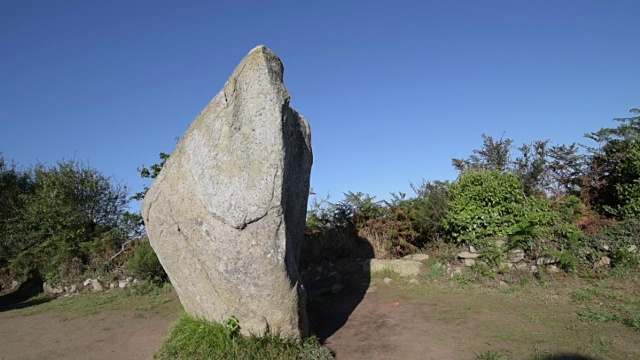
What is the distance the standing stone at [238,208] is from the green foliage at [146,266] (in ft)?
20.5

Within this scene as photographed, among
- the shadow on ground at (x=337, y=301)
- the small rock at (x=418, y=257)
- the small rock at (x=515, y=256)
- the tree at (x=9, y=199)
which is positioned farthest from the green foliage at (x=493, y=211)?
the tree at (x=9, y=199)

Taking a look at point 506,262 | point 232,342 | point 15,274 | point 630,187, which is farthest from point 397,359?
point 15,274

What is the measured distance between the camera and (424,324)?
647cm

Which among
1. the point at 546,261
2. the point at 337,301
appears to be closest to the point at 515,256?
the point at 546,261

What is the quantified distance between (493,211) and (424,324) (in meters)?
4.26

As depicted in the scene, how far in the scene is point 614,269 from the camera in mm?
8203

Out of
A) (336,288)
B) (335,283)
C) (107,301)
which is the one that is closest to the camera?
(336,288)

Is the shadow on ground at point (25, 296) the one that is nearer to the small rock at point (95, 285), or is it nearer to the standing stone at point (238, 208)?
the small rock at point (95, 285)

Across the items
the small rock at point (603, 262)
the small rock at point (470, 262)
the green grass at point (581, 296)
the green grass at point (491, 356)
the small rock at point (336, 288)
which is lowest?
the green grass at point (491, 356)

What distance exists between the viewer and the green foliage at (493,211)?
9.31m

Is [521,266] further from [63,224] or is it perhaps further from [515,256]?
[63,224]

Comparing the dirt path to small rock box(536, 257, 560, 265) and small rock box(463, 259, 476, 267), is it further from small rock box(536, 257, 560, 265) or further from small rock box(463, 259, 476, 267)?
small rock box(536, 257, 560, 265)

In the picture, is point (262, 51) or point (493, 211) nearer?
point (262, 51)

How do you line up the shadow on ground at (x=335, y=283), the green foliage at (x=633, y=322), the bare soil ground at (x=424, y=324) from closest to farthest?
the bare soil ground at (x=424, y=324) < the green foliage at (x=633, y=322) < the shadow on ground at (x=335, y=283)
